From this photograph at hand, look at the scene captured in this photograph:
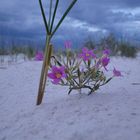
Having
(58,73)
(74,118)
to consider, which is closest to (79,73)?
(58,73)

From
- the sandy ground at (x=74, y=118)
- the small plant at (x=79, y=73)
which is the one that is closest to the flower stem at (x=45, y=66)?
the small plant at (x=79, y=73)

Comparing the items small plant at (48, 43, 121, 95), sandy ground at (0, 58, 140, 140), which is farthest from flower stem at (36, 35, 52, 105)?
sandy ground at (0, 58, 140, 140)

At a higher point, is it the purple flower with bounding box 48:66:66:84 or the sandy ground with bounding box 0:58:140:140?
the purple flower with bounding box 48:66:66:84

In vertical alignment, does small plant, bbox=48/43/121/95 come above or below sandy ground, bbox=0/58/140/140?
above

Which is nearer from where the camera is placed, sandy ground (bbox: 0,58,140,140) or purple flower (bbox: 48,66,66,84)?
sandy ground (bbox: 0,58,140,140)

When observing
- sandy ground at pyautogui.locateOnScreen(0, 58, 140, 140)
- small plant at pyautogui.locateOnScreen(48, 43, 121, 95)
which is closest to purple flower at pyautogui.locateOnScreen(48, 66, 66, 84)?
small plant at pyautogui.locateOnScreen(48, 43, 121, 95)

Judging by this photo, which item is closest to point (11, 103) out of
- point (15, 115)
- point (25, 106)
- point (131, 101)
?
point (25, 106)

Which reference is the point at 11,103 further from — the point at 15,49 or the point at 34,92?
the point at 15,49

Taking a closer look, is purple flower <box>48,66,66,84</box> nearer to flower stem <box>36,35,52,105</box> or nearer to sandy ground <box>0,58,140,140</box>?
flower stem <box>36,35,52,105</box>

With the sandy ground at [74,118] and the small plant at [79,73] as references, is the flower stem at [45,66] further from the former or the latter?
the sandy ground at [74,118]

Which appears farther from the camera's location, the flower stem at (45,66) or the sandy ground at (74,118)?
the flower stem at (45,66)

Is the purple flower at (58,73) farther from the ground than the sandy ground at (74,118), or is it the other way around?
the purple flower at (58,73)
